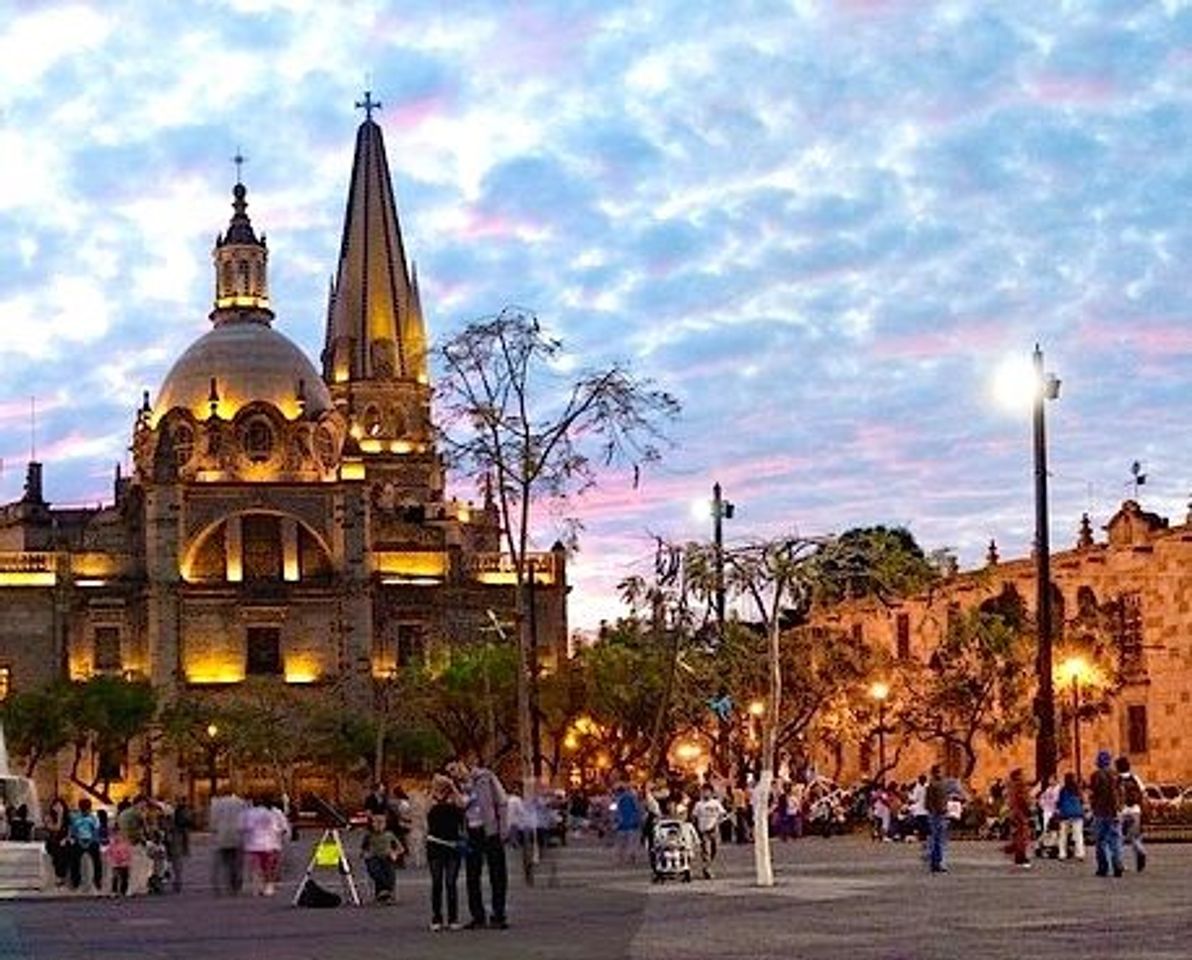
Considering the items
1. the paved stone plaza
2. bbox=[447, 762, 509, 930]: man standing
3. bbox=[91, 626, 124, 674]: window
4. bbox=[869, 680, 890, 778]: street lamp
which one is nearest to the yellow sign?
the paved stone plaza

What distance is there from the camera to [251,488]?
4166 inches

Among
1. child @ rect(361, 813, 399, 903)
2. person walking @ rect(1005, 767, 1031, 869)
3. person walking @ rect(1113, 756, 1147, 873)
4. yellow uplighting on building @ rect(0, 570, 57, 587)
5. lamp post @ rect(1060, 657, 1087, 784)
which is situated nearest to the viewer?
child @ rect(361, 813, 399, 903)

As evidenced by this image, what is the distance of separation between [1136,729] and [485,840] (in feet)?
146

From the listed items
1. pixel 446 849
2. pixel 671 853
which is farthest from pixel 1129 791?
pixel 446 849

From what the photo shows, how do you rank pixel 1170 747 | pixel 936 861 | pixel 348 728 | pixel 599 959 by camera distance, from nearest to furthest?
pixel 599 959 → pixel 936 861 → pixel 1170 747 → pixel 348 728

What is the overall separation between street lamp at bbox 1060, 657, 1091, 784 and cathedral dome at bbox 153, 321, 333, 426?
5334cm

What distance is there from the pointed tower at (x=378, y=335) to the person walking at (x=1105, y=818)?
95686mm

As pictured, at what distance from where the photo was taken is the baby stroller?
1276 inches

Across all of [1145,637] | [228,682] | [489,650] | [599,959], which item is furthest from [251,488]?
[599,959]

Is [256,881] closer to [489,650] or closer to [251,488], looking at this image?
[489,650]

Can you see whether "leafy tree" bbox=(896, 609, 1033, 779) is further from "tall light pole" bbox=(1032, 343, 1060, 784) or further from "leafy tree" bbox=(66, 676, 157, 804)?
"leafy tree" bbox=(66, 676, 157, 804)

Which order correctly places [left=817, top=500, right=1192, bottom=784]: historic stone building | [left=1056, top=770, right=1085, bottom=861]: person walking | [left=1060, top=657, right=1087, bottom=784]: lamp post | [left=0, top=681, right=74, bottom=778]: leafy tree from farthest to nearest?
[left=0, top=681, right=74, bottom=778]: leafy tree < [left=817, top=500, right=1192, bottom=784]: historic stone building < [left=1060, top=657, right=1087, bottom=784]: lamp post < [left=1056, top=770, right=1085, bottom=861]: person walking

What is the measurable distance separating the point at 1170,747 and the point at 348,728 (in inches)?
1660

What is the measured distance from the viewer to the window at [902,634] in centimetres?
7662
